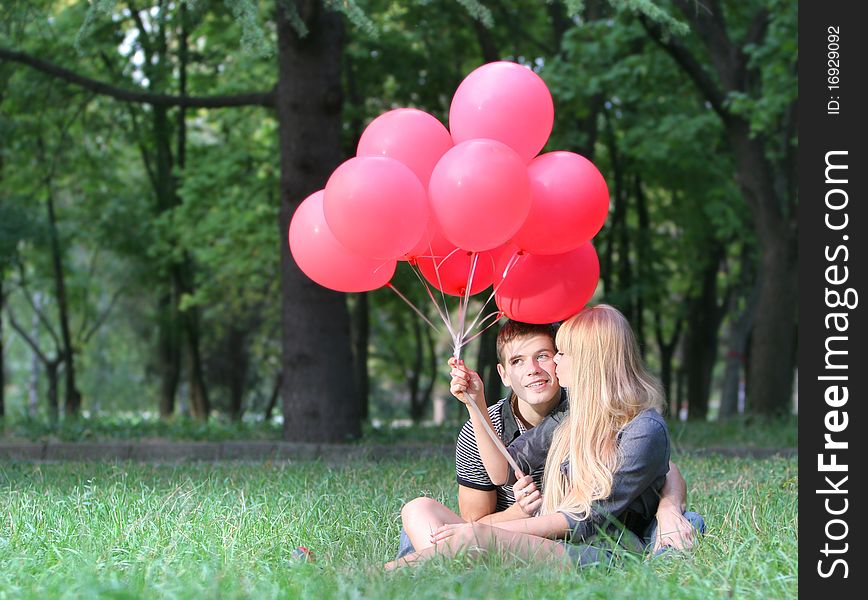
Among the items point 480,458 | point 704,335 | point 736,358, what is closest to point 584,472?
point 480,458

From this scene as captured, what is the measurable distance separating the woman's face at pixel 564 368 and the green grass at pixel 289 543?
790mm


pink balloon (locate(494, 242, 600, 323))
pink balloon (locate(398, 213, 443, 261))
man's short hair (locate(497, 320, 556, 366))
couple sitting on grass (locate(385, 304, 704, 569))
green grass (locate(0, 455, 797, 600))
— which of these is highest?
pink balloon (locate(398, 213, 443, 261))

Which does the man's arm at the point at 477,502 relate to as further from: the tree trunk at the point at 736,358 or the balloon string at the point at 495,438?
the tree trunk at the point at 736,358

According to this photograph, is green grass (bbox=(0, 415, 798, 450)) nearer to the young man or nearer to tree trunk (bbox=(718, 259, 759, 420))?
the young man

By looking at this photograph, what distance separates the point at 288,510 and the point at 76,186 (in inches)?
681

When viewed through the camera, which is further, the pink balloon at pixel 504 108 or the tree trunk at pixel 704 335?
the tree trunk at pixel 704 335

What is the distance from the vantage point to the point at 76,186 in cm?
2073

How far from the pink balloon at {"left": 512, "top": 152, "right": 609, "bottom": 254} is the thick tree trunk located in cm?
556

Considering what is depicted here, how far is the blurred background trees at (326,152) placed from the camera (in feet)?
32.9

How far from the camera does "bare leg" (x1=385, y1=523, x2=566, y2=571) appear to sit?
155 inches

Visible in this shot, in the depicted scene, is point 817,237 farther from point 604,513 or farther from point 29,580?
point 29,580

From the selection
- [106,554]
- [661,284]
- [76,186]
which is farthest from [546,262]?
[76,186]

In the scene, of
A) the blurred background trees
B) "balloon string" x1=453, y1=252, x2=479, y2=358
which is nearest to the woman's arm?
"balloon string" x1=453, y1=252, x2=479, y2=358

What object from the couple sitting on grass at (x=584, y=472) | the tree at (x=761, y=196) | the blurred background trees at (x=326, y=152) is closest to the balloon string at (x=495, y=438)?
the couple sitting on grass at (x=584, y=472)
